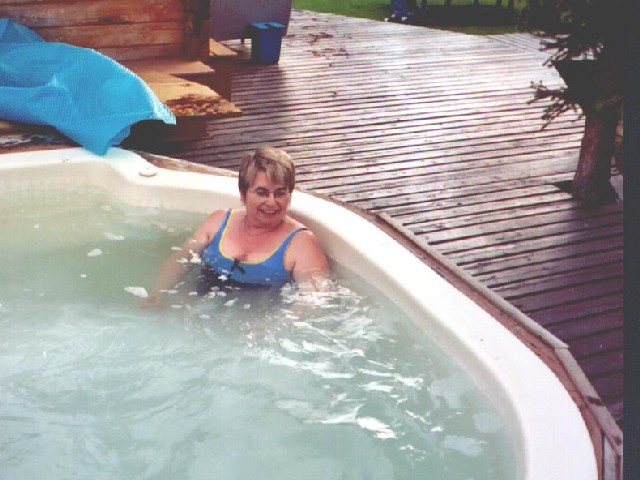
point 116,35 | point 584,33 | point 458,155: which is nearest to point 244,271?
point 584,33

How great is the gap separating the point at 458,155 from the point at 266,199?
1936 mm

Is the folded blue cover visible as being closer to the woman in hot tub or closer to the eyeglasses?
the woman in hot tub

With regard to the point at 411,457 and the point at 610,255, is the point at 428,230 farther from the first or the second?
the point at 411,457

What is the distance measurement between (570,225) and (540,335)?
4.67 feet

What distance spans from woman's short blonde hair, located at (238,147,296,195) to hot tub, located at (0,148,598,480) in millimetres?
273

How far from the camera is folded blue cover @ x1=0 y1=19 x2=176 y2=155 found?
346 centimetres

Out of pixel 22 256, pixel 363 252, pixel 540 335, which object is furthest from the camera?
pixel 22 256

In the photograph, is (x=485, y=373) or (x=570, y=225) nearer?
(x=485, y=373)

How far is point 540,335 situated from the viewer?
2160mm

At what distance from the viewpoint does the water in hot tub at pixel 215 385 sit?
2.00 metres

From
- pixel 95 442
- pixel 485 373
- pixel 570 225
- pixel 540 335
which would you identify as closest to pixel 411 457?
pixel 485 373

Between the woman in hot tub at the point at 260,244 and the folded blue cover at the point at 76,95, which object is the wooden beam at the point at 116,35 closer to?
the folded blue cover at the point at 76,95

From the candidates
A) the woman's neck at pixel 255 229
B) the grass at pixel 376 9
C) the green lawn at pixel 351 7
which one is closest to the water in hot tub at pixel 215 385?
the woman's neck at pixel 255 229

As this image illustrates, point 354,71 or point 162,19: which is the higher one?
point 162,19
